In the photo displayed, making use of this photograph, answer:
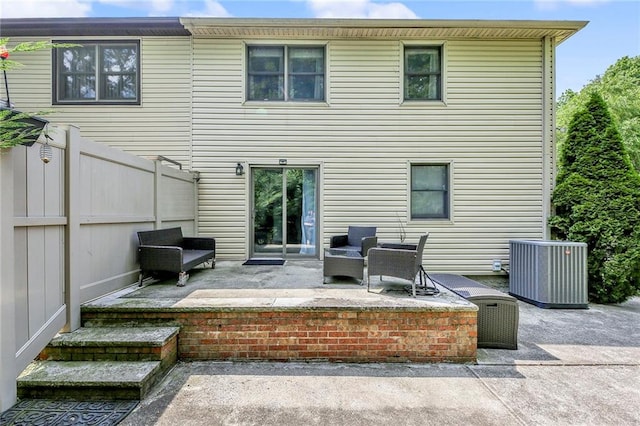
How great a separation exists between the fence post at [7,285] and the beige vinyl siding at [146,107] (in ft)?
14.4

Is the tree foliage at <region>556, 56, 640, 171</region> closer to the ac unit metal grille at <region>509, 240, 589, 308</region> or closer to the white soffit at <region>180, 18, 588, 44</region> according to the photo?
the white soffit at <region>180, 18, 588, 44</region>

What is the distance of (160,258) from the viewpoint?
4184mm

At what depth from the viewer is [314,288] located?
420 centimetres

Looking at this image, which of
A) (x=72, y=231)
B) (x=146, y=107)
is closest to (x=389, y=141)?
(x=146, y=107)

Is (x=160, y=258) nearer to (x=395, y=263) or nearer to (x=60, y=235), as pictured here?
(x=60, y=235)

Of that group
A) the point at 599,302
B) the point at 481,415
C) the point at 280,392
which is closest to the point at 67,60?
the point at 280,392

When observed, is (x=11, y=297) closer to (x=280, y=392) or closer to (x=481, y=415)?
(x=280, y=392)

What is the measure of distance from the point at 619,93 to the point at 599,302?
1600 cm

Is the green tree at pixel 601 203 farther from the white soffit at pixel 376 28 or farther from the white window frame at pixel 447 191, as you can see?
the white window frame at pixel 447 191

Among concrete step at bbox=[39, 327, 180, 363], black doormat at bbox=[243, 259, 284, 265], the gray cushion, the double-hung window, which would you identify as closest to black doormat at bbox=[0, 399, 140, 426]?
concrete step at bbox=[39, 327, 180, 363]

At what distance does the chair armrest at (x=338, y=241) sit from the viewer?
604cm

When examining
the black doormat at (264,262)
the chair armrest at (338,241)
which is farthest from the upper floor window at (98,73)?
the chair armrest at (338,241)

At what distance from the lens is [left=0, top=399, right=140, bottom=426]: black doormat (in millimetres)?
2363

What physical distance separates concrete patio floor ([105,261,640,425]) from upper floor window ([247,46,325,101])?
458 centimetres
